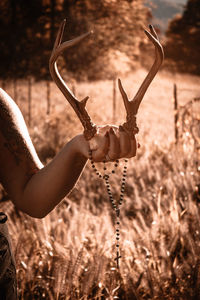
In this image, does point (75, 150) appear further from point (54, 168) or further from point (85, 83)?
point (85, 83)

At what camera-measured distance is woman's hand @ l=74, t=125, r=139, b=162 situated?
43.8 inches

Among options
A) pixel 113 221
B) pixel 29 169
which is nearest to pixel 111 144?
pixel 29 169

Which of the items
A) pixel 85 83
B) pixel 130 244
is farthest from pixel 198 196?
pixel 85 83

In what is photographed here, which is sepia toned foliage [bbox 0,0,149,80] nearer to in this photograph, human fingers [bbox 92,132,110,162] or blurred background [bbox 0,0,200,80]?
blurred background [bbox 0,0,200,80]

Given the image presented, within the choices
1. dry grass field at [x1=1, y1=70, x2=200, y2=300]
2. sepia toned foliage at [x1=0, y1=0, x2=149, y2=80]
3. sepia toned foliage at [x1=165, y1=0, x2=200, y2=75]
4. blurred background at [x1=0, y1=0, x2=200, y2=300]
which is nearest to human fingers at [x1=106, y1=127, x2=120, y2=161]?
blurred background at [x1=0, y1=0, x2=200, y2=300]

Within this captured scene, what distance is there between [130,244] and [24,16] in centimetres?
1108

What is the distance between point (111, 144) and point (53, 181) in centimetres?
28

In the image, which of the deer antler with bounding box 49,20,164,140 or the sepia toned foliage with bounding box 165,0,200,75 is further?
the sepia toned foliage with bounding box 165,0,200,75

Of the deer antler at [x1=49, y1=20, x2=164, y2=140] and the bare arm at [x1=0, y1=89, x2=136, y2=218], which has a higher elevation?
the deer antler at [x1=49, y1=20, x2=164, y2=140]

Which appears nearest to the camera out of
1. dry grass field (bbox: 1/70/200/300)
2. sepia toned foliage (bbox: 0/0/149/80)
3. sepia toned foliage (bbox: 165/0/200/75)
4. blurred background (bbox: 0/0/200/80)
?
dry grass field (bbox: 1/70/200/300)

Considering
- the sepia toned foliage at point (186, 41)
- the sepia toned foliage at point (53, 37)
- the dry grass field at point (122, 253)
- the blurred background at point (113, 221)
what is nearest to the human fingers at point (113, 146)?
the blurred background at point (113, 221)

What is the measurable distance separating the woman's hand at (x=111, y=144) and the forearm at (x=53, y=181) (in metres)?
0.12

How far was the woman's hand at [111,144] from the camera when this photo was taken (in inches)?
43.8

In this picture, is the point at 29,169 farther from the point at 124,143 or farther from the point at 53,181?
the point at 124,143
